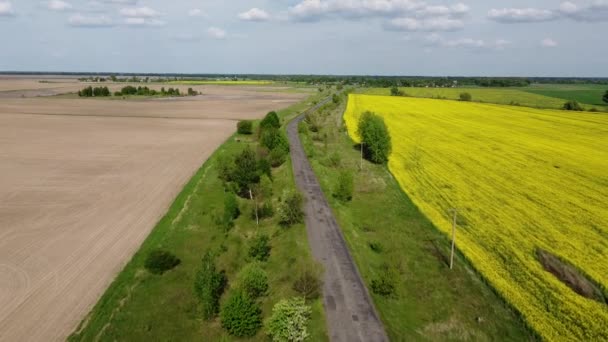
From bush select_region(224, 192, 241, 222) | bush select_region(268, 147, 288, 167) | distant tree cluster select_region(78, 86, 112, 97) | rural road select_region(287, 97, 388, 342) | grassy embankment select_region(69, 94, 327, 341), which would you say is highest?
distant tree cluster select_region(78, 86, 112, 97)

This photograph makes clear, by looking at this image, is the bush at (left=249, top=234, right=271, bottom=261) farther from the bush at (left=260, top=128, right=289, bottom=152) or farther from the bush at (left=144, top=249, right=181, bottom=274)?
the bush at (left=260, top=128, right=289, bottom=152)

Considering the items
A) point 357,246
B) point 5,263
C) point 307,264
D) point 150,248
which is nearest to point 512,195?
point 357,246

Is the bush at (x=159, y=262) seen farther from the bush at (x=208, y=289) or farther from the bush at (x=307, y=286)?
the bush at (x=307, y=286)

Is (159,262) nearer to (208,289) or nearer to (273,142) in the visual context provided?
(208,289)

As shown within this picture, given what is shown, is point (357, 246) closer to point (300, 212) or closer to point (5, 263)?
point (300, 212)

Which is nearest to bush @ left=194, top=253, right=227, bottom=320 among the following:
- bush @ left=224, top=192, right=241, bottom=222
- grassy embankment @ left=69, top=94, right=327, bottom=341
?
grassy embankment @ left=69, top=94, right=327, bottom=341

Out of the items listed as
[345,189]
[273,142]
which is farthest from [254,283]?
[273,142]
